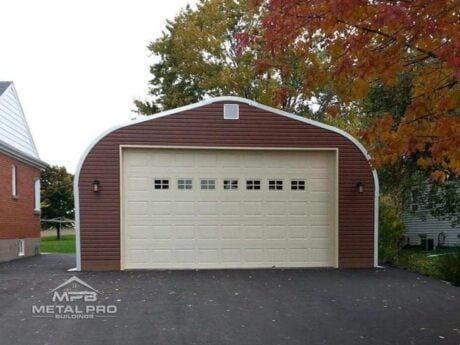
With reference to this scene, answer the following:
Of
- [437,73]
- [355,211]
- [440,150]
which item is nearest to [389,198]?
[355,211]

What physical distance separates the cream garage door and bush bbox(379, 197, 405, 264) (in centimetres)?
183

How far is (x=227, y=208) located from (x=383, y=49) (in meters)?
6.68

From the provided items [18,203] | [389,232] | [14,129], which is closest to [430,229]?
[389,232]

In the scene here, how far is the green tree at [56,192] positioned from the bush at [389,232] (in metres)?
30.8

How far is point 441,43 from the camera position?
524 cm

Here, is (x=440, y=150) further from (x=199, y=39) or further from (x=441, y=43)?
(x=199, y=39)

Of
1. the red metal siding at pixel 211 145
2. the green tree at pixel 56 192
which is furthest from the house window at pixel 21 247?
the green tree at pixel 56 192

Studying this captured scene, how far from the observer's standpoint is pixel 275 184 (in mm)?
11672

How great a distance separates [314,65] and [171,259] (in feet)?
21.4

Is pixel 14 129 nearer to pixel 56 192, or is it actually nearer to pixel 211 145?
pixel 211 145

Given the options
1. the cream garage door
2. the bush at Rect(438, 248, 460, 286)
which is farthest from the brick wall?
the bush at Rect(438, 248, 460, 286)

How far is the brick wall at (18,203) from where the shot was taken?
14602mm

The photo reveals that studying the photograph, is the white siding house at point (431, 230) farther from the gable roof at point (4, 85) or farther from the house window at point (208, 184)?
the gable roof at point (4, 85)

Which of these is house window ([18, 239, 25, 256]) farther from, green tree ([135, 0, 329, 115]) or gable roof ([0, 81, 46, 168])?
green tree ([135, 0, 329, 115])
